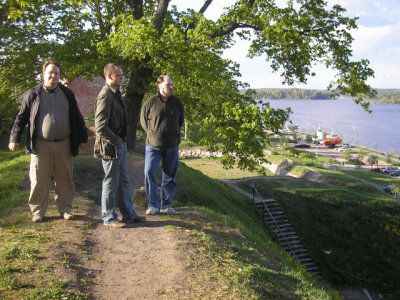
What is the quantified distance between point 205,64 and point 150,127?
554cm

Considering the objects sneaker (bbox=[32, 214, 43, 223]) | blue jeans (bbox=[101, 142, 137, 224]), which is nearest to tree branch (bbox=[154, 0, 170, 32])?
blue jeans (bbox=[101, 142, 137, 224])

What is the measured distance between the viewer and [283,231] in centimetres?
1695

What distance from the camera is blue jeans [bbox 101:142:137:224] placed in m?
5.95

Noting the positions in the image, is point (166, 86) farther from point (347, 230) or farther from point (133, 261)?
point (347, 230)

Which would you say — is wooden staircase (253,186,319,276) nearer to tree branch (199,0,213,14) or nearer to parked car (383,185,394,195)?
tree branch (199,0,213,14)

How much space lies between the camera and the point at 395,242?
17.2 metres

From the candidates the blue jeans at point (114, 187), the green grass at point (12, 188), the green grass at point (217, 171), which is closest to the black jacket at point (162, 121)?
the blue jeans at point (114, 187)

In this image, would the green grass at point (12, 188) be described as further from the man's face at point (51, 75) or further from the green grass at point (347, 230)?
the green grass at point (347, 230)

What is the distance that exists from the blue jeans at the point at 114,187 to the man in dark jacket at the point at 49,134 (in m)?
0.65

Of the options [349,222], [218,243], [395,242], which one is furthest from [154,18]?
[395,242]

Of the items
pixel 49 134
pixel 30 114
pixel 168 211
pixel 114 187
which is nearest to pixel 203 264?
pixel 114 187

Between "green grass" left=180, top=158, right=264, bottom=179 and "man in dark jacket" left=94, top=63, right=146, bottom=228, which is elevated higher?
"man in dark jacket" left=94, top=63, right=146, bottom=228

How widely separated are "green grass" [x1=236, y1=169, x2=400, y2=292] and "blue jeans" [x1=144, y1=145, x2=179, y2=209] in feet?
35.8

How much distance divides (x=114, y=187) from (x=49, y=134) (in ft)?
4.22
